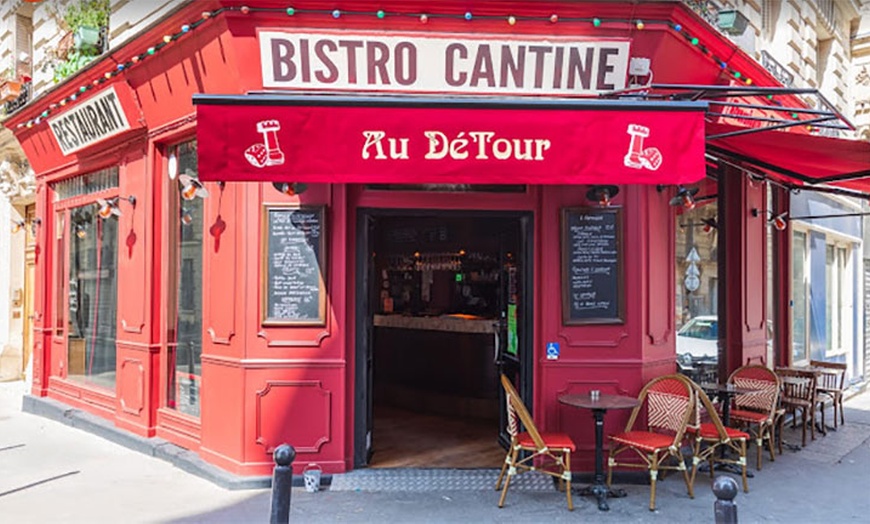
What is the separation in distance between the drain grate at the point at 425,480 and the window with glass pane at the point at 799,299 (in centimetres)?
669

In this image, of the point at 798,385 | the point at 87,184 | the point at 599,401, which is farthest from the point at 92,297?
the point at 798,385

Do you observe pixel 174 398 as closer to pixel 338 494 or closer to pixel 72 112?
Answer: pixel 338 494

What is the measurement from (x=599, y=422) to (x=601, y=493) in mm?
614

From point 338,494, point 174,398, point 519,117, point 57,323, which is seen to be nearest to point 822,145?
point 519,117

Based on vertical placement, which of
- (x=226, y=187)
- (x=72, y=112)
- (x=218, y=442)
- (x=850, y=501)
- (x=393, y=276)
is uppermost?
(x=72, y=112)

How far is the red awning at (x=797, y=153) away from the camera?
625cm

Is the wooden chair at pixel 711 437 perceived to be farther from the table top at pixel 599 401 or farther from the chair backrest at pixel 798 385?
the chair backrest at pixel 798 385

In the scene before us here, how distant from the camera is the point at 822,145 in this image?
628 cm

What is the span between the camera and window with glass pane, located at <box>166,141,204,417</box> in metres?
7.55

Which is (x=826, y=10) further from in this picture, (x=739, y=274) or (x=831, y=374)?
(x=739, y=274)

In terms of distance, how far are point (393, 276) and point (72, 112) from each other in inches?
238

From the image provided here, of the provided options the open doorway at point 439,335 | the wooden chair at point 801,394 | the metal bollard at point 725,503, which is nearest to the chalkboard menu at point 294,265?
the open doorway at point 439,335

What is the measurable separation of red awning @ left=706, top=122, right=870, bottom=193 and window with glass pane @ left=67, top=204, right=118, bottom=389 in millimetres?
7656

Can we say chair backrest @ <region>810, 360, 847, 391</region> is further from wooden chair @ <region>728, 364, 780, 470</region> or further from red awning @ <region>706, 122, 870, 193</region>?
red awning @ <region>706, 122, 870, 193</region>
